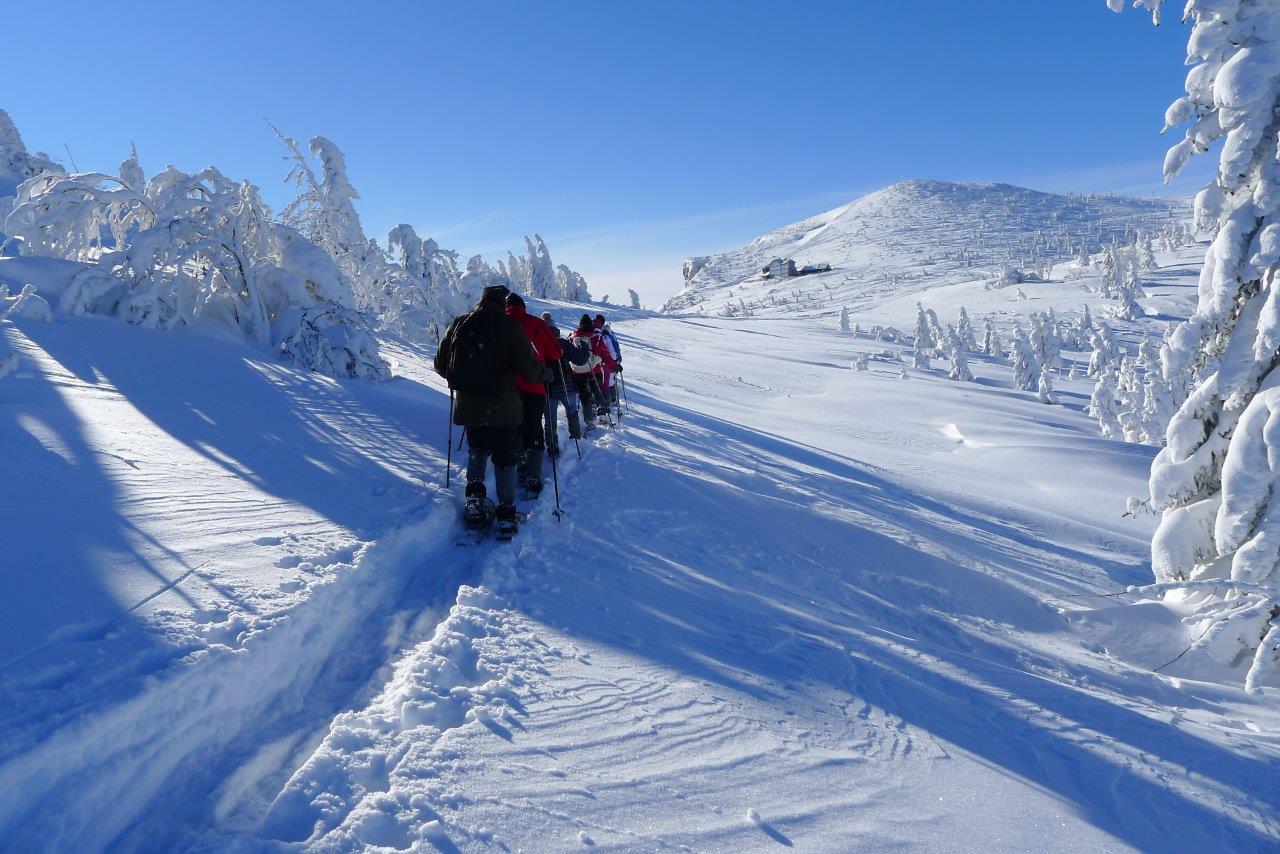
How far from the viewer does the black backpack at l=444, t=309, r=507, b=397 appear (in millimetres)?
6055

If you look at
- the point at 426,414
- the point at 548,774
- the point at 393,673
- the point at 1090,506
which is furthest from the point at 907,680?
the point at 1090,506

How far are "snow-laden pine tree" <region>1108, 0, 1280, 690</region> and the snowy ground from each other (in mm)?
799

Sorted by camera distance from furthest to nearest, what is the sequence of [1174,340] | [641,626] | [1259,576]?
1. [1174,340]
2. [1259,576]
3. [641,626]

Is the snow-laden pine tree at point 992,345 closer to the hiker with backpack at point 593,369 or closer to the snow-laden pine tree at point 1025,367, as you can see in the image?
the snow-laden pine tree at point 1025,367

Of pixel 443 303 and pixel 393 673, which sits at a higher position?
pixel 443 303

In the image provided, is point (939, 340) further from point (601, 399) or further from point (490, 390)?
point (490, 390)

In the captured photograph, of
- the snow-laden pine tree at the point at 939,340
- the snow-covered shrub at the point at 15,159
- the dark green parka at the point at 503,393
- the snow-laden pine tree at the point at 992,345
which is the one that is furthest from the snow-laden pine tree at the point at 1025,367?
the snow-covered shrub at the point at 15,159

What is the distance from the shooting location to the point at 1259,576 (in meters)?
6.04

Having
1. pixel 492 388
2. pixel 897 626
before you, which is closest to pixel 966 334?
pixel 897 626

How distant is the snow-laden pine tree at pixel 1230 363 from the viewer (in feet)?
19.7

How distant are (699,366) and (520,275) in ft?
217

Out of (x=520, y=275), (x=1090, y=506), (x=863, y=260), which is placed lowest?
(x=1090, y=506)

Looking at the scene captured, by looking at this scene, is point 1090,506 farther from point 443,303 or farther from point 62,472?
point 443,303

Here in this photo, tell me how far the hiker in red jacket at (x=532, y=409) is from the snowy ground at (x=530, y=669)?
0.54m
